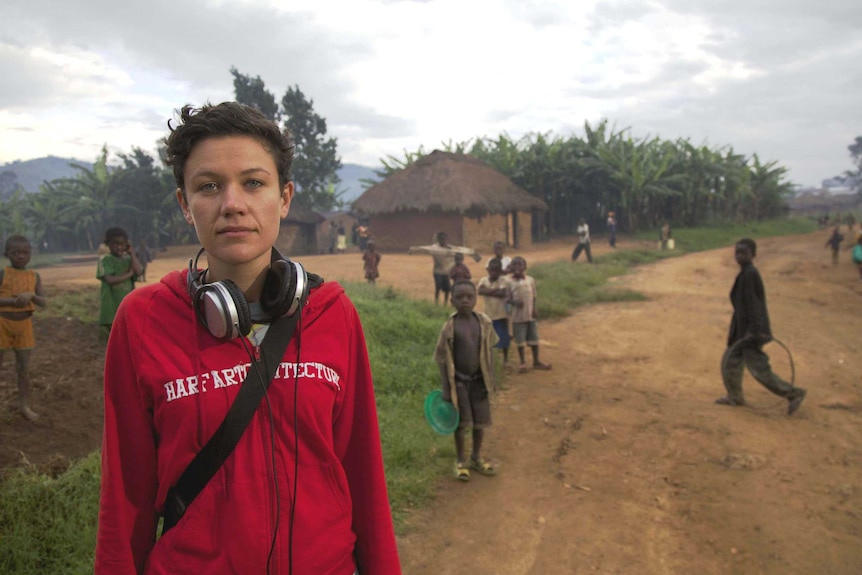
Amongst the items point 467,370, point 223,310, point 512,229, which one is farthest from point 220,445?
point 512,229

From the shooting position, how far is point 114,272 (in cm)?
575

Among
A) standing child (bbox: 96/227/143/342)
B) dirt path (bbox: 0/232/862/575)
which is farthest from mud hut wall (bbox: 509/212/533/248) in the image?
standing child (bbox: 96/227/143/342)

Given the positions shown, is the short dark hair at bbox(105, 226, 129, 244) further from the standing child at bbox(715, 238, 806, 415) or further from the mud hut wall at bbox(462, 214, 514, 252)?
the mud hut wall at bbox(462, 214, 514, 252)

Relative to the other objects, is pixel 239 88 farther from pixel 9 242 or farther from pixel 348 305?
pixel 348 305

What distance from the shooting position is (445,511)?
4301 mm

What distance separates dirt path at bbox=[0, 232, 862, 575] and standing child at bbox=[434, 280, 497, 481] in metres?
0.29

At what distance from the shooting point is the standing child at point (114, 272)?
5703mm

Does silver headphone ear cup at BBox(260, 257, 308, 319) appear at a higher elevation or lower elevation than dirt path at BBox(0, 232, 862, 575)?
higher

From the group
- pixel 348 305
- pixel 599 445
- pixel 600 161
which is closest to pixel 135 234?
pixel 600 161

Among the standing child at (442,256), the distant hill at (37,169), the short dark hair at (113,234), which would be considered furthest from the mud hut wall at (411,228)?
the distant hill at (37,169)

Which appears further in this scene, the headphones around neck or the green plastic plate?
the green plastic plate

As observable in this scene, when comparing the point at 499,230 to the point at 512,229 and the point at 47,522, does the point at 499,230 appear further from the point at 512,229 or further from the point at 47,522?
the point at 47,522

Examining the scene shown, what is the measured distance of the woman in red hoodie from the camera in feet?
4.36

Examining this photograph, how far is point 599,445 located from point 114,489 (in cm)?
460
